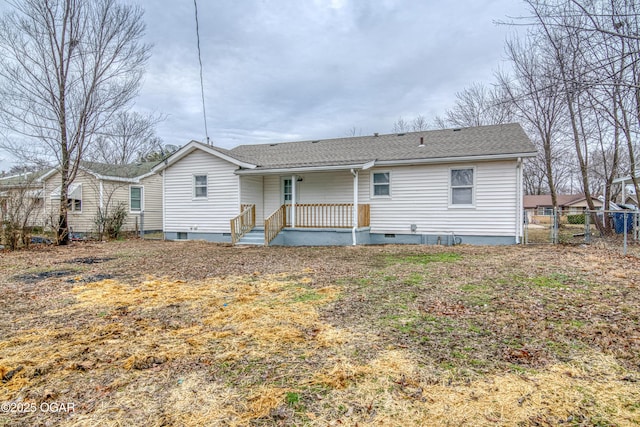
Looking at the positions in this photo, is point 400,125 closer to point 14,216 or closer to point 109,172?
point 109,172

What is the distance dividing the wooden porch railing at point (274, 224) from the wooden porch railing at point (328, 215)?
0.91 feet

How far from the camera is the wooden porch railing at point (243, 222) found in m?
12.6

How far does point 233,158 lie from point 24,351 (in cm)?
1059

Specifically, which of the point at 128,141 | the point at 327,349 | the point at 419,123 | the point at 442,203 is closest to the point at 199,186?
the point at 442,203

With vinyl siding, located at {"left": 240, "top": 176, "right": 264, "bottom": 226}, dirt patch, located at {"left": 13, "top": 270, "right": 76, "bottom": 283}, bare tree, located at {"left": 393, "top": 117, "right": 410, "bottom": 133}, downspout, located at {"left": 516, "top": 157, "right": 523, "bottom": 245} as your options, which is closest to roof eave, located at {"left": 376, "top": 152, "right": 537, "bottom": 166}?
downspout, located at {"left": 516, "top": 157, "right": 523, "bottom": 245}

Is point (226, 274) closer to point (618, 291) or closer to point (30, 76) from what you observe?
point (618, 291)

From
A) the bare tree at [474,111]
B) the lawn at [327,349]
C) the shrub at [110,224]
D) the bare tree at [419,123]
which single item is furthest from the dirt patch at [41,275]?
the bare tree at [419,123]

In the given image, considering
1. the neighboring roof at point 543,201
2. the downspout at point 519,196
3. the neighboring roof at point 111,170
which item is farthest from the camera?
the neighboring roof at point 543,201

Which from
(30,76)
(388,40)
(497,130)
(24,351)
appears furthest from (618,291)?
(30,76)

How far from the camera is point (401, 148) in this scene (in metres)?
13.5

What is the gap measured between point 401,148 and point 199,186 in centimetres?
823

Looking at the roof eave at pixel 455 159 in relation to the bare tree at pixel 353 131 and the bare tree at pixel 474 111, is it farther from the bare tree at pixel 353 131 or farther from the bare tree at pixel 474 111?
the bare tree at pixel 353 131

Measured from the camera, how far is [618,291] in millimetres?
5258

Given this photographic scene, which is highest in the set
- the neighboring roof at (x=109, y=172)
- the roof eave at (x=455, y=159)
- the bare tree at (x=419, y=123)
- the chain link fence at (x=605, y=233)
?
the bare tree at (x=419, y=123)
